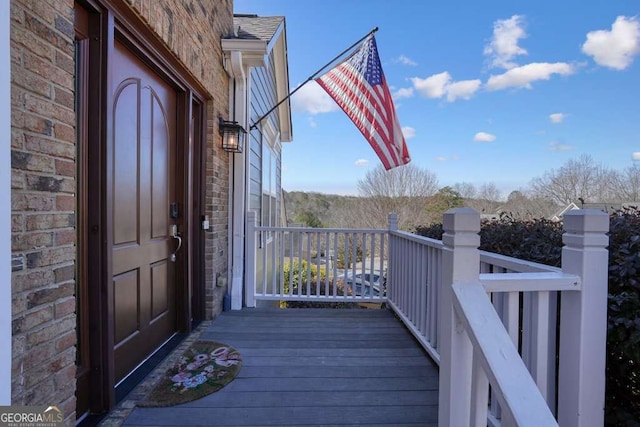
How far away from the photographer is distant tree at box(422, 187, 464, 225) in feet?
41.3

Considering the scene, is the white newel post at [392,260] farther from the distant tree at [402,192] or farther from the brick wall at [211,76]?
the distant tree at [402,192]

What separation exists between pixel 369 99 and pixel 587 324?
9.62 ft

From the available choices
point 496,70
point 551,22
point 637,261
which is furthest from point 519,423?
point 496,70

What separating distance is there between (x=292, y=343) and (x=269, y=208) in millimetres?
3798

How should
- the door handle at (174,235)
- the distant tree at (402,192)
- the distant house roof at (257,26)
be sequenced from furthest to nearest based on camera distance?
the distant tree at (402,192) < the distant house roof at (257,26) < the door handle at (174,235)

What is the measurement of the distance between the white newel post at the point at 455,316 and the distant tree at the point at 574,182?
51.7ft

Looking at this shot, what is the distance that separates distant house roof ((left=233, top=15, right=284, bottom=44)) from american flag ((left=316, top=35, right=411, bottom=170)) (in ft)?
3.24

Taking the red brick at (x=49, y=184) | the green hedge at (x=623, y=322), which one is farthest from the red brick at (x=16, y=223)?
the green hedge at (x=623, y=322)

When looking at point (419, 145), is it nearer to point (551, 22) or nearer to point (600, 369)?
point (551, 22)

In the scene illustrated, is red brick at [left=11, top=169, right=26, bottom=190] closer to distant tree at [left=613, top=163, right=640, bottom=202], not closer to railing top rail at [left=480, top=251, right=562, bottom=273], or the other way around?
railing top rail at [left=480, top=251, right=562, bottom=273]

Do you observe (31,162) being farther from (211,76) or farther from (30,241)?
(211,76)

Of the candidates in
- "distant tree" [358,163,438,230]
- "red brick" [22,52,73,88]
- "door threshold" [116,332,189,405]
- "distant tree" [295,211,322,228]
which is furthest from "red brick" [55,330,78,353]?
"distant tree" [295,211,322,228]

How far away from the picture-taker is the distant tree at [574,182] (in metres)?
13.5

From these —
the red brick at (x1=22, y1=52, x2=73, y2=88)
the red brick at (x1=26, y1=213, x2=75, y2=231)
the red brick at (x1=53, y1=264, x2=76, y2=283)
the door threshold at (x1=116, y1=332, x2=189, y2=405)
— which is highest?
the red brick at (x1=22, y1=52, x2=73, y2=88)
